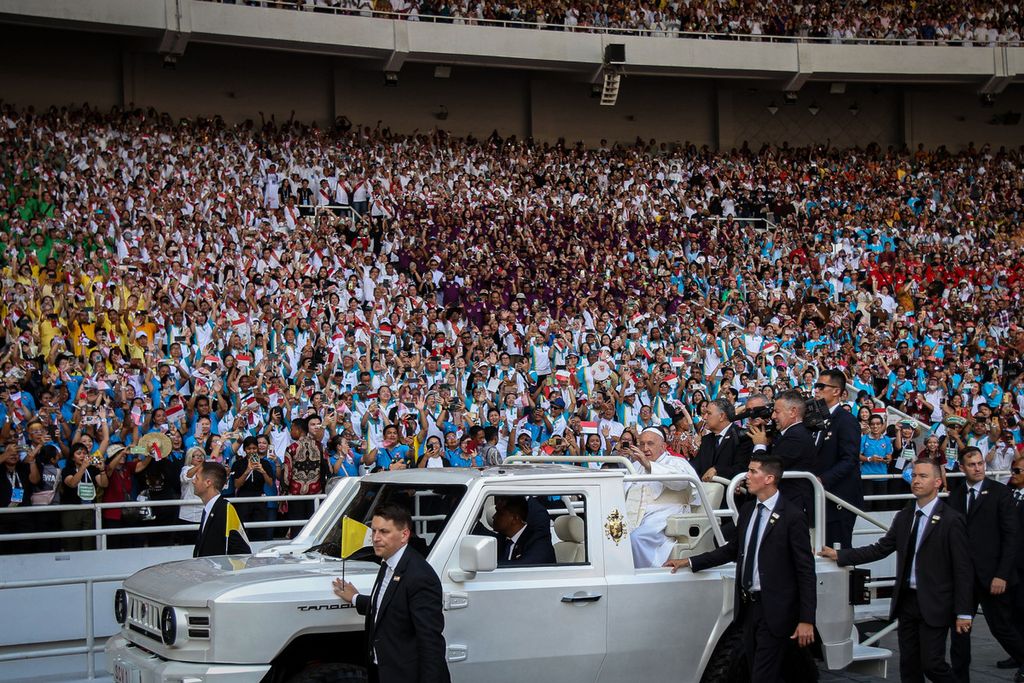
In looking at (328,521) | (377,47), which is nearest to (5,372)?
(328,521)

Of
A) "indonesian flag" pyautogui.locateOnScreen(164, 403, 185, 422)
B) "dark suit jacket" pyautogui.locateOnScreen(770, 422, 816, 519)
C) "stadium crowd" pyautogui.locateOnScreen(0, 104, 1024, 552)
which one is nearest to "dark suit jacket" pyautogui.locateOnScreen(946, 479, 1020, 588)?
"dark suit jacket" pyautogui.locateOnScreen(770, 422, 816, 519)

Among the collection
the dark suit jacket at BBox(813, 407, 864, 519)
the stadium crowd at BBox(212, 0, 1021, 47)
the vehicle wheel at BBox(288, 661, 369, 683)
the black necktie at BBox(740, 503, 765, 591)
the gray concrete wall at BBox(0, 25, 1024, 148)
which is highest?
the stadium crowd at BBox(212, 0, 1021, 47)

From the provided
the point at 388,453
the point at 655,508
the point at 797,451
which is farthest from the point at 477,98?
the point at 655,508

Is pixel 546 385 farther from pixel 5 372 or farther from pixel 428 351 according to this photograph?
pixel 5 372

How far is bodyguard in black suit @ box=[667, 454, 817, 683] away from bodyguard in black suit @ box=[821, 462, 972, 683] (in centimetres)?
94

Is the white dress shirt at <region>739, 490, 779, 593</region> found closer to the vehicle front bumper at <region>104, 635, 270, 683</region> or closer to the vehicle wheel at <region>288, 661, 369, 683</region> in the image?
the vehicle wheel at <region>288, 661, 369, 683</region>

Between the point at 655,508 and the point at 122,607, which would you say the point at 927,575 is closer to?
the point at 655,508

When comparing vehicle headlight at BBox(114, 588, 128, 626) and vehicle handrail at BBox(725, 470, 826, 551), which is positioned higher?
vehicle handrail at BBox(725, 470, 826, 551)

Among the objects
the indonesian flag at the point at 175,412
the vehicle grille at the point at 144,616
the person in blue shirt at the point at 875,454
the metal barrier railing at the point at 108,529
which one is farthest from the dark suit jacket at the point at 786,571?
the person in blue shirt at the point at 875,454

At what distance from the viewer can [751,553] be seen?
6.86 m

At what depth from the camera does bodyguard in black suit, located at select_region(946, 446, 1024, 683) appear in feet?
27.0

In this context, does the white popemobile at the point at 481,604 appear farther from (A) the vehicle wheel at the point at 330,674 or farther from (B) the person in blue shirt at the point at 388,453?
(B) the person in blue shirt at the point at 388,453

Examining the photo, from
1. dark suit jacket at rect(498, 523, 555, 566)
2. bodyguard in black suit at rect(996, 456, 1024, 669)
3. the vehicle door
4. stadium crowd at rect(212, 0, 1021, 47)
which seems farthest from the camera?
stadium crowd at rect(212, 0, 1021, 47)

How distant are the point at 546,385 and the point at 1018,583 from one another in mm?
8701
